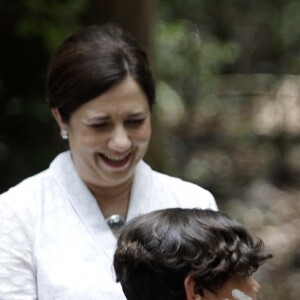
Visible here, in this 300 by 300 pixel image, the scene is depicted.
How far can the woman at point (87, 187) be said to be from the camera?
12.0ft

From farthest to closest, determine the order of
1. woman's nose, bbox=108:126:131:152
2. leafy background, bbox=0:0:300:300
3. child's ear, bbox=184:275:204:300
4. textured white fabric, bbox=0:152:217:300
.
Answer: leafy background, bbox=0:0:300:300 → woman's nose, bbox=108:126:131:152 → textured white fabric, bbox=0:152:217:300 → child's ear, bbox=184:275:204:300

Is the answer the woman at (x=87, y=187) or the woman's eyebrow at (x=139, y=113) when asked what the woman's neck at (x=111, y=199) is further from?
the woman's eyebrow at (x=139, y=113)

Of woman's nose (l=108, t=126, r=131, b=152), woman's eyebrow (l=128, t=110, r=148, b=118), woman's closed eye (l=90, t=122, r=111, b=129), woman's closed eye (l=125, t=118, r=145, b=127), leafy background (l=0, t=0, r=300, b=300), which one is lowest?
leafy background (l=0, t=0, r=300, b=300)

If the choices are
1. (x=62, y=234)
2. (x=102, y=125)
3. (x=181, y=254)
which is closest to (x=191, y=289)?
(x=181, y=254)

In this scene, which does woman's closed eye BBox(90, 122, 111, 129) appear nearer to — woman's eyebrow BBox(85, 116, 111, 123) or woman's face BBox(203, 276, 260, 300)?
woman's eyebrow BBox(85, 116, 111, 123)

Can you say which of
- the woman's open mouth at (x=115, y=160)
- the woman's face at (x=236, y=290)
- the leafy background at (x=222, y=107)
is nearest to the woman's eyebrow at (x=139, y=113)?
the woman's open mouth at (x=115, y=160)

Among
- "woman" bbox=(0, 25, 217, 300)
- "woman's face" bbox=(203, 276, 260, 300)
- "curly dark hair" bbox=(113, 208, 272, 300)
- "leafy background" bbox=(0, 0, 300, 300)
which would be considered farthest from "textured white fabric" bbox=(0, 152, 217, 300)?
"leafy background" bbox=(0, 0, 300, 300)

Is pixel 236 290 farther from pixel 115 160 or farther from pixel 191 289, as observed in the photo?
pixel 115 160

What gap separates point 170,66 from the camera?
9.20 metres

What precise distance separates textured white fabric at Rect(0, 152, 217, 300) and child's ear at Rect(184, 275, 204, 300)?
91 cm

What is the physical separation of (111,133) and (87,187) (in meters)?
0.23

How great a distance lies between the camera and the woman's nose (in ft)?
12.5

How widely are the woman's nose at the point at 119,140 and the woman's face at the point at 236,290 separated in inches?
43.3

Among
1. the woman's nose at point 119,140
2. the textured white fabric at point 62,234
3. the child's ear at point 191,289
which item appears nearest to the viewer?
the child's ear at point 191,289
